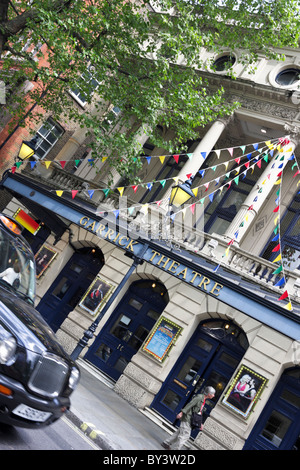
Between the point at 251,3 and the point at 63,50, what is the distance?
327 inches

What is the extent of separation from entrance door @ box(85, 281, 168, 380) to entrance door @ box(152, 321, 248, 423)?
5.70 ft

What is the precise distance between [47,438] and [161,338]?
715cm

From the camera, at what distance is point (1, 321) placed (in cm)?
479

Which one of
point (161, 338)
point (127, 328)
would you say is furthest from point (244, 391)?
point (127, 328)

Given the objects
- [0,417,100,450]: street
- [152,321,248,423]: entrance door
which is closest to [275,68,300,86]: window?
[152,321,248,423]: entrance door

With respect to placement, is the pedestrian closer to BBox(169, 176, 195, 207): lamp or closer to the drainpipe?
the drainpipe

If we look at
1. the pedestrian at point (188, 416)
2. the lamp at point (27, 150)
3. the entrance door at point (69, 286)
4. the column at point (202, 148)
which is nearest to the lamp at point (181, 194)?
the column at point (202, 148)

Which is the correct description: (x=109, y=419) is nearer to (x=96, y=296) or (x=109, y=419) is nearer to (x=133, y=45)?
(x=96, y=296)

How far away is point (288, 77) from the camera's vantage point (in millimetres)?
16281

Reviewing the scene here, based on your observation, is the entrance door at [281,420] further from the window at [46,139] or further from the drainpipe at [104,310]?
the window at [46,139]

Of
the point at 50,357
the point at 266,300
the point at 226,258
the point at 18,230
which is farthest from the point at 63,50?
the point at 50,357

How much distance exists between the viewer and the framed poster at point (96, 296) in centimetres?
1380

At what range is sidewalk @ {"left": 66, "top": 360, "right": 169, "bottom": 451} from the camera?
6.72 metres
